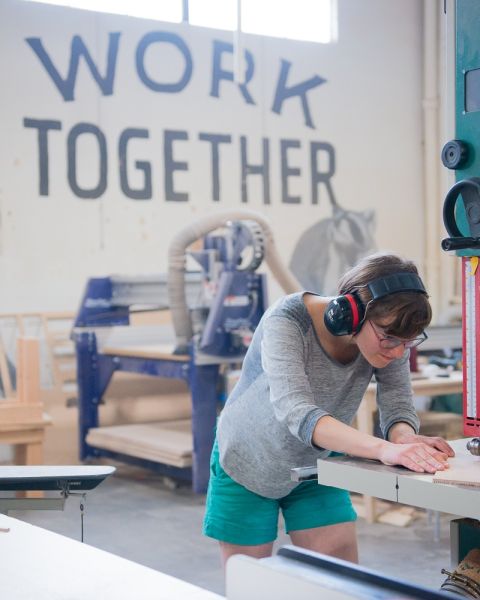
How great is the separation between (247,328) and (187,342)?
0.35 meters

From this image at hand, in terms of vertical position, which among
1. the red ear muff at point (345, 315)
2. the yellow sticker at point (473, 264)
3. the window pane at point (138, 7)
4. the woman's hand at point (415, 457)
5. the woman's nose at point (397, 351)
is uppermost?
the window pane at point (138, 7)

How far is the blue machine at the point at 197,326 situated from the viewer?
5.18 m

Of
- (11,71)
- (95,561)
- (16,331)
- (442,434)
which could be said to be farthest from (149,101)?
(95,561)

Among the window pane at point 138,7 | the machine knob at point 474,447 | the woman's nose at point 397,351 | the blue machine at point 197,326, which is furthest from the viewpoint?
the window pane at point 138,7

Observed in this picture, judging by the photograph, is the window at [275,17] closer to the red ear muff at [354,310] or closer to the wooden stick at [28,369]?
the wooden stick at [28,369]

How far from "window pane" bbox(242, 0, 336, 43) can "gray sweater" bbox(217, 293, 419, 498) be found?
5144 millimetres

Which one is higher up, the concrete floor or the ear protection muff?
the ear protection muff

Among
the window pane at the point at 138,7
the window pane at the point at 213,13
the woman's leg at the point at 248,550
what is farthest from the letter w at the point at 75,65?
the woman's leg at the point at 248,550

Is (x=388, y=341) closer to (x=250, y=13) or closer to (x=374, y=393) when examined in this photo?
(x=374, y=393)

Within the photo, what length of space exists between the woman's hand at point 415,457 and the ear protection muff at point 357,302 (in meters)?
0.26

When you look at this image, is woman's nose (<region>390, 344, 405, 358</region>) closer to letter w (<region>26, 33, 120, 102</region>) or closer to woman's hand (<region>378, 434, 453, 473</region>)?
woman's hand (<region>378, 434, 453, 473</region>)

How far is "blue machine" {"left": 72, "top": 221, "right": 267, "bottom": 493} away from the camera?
204 inches

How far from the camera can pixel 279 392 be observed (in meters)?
1.94

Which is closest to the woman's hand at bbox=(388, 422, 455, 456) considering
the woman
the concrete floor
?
the woman
